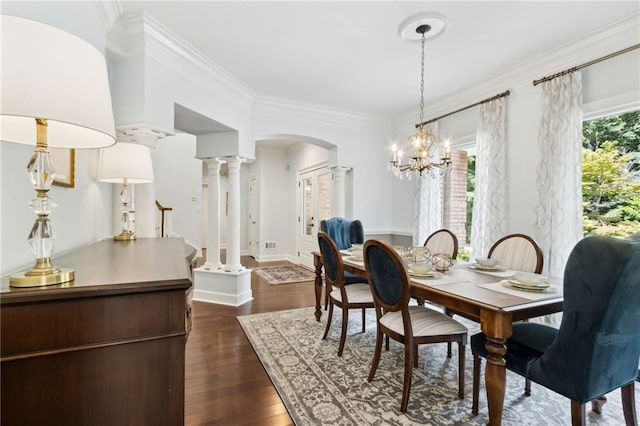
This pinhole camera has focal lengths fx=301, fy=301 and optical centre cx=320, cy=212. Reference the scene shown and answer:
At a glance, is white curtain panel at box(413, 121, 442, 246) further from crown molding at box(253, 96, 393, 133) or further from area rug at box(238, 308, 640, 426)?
area rug at box(238, 308, 640, 426)

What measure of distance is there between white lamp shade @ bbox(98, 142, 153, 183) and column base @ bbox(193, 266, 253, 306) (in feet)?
6.43

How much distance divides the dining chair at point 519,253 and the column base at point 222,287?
9.45ft

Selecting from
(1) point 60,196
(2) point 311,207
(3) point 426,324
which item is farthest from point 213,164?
(3) point 426,324

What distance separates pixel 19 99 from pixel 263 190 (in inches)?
258

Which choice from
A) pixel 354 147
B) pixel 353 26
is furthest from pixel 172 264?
pixel 354 147

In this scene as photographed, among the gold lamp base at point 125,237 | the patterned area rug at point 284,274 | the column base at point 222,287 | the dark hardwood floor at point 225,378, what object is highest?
the gold lamp base at point 125,237

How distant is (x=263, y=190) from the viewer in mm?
7266

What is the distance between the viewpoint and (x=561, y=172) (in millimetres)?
2791

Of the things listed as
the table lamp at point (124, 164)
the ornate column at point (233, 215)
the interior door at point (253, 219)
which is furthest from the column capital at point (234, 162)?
the interior door at point (253, 219)

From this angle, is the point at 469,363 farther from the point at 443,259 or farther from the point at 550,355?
the point at 550,355

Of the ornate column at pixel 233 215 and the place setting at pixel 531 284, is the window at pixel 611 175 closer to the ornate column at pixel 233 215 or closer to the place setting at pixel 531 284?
the place setting at pixel 531 284

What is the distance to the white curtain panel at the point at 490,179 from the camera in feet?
11.0

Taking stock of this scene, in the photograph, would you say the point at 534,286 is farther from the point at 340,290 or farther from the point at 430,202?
the point at 430,202

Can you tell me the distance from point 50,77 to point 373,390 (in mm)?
2218
